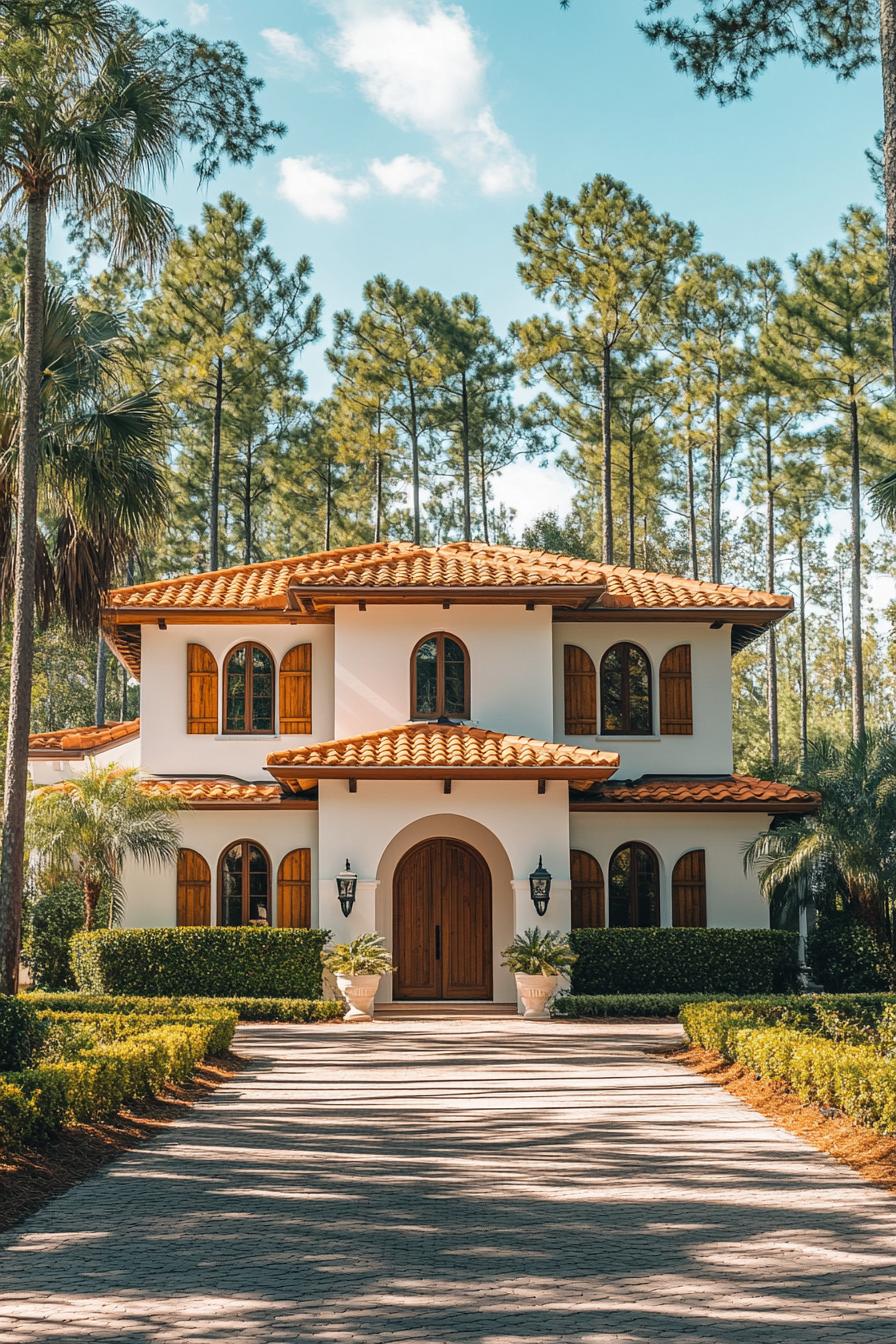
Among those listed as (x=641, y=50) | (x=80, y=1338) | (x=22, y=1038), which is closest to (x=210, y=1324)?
(x=80, y=1338)

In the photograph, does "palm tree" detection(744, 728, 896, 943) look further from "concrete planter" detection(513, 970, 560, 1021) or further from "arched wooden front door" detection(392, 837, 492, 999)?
"arched wooden front door" detection(392, 837, 492, 999)

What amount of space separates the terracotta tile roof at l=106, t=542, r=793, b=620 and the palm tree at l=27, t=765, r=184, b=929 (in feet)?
9.70

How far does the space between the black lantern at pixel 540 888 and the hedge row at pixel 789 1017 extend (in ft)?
12.7

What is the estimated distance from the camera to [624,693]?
23.3m

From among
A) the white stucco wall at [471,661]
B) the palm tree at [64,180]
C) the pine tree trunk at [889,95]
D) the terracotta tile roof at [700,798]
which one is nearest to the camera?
the pine tree trunk at [889,95]

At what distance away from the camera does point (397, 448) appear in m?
40.9

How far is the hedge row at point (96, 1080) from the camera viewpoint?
354 inches

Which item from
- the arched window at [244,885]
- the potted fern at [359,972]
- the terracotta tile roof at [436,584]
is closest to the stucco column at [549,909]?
the potted fern at [359,972]

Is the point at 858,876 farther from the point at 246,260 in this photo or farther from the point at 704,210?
the point at 246,260

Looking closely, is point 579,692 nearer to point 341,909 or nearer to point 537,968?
point 537,968

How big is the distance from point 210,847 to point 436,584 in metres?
5.53

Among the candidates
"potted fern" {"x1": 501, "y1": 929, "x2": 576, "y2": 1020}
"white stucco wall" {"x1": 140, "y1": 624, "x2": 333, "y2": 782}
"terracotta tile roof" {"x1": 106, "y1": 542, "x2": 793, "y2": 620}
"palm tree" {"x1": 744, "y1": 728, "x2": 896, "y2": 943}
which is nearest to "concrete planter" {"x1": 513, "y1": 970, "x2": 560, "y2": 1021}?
"potted fern" {"x1": 501, "y1": 929, "x2": 576, "y2": 1020}

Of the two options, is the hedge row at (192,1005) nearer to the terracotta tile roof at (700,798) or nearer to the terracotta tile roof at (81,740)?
the terracotta tile roof at (700,798)

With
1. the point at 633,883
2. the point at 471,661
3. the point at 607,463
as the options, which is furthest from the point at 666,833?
the point at 607,463
